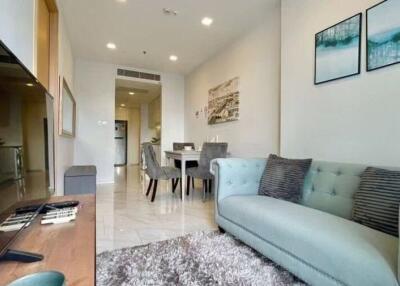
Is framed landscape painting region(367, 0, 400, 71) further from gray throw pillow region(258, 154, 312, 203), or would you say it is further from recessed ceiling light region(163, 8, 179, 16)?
recessed ceiling light region(163, 8, 179, 16)

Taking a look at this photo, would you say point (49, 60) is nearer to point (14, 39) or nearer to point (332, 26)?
point (14, 39)

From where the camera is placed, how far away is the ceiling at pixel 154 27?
3.03 m

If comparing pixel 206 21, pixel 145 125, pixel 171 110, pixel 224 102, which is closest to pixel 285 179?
pixel 224 102

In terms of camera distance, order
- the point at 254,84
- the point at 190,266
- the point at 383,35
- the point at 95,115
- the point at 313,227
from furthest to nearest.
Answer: the point at 95,115 < the point at 254,84 < the point at 383,35 < the point at 190,266 < the point at 313,227

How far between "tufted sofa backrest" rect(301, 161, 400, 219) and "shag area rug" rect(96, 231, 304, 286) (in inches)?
23.6

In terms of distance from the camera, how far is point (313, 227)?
52.7 inches

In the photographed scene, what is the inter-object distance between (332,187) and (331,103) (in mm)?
808

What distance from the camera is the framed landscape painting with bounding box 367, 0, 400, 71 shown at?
5.53 ft

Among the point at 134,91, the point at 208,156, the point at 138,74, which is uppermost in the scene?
the point at 138,74

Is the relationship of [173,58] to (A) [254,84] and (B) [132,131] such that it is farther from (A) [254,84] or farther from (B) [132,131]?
(B) [132,131]

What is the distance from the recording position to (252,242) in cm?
173

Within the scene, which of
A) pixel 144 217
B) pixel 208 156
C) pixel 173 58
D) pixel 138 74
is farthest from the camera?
pixel 138 74

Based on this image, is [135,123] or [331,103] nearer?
[331,103]

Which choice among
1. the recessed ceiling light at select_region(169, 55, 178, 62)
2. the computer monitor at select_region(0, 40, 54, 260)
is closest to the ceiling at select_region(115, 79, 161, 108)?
the recessed ceiling light at select_region(169, 55, 178, 62)
